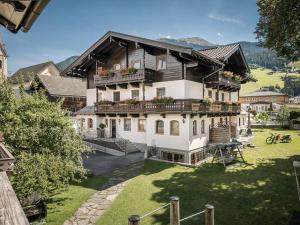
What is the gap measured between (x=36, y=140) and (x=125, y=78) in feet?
50.1

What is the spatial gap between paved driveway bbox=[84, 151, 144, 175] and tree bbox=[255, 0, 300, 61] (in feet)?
48.9

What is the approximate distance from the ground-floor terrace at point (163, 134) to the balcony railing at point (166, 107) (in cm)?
83

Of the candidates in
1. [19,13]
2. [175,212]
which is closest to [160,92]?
[175,212]

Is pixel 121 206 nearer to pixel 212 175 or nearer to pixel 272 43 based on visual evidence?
pixel 212 175

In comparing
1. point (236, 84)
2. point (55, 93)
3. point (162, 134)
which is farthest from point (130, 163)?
point (55, 93)

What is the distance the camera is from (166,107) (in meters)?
22.8

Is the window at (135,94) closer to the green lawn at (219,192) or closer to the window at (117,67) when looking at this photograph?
the window at (117,67)

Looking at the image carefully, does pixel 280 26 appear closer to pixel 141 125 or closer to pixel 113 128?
pixel 141 125

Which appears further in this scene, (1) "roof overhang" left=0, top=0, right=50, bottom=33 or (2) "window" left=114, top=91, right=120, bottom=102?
(2) "window" left=114, top=91, right=120, bottom=102

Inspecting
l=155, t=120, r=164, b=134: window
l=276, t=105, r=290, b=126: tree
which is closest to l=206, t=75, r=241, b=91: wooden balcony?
l=155, t=120, r=164, b=134: window

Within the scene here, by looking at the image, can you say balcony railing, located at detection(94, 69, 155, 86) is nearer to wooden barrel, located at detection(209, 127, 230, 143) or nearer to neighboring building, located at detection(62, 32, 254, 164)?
neighboring building, located at detection(62, 32, 254, 164)

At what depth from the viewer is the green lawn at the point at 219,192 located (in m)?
11.4

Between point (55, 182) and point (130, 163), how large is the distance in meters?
10.2

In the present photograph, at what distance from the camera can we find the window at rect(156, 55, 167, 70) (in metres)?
24.9
